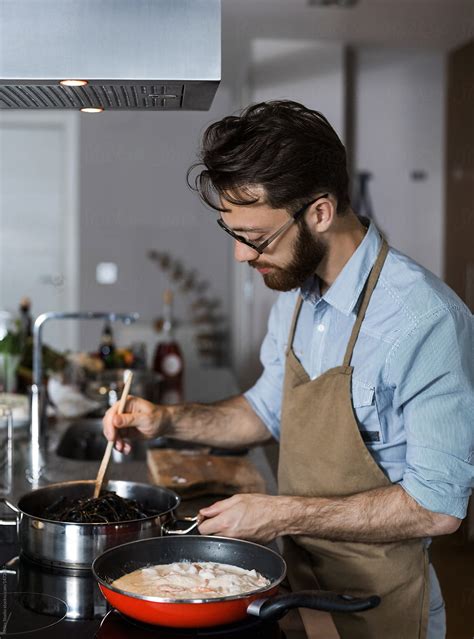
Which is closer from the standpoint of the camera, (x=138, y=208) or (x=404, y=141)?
(x=404, y=141)

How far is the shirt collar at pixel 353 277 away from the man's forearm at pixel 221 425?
1.41 ft

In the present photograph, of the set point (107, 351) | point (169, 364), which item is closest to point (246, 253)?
point (169, 364)

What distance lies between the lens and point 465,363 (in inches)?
58.6

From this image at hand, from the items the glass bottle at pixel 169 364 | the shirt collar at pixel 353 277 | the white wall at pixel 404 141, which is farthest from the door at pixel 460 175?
the shirt collar at pixel 353 277

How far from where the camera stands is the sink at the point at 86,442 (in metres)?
2.44

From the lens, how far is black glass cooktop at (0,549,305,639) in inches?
46.4

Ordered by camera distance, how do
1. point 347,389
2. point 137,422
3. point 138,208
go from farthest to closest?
point 138,208
point 137,422
point 347,389

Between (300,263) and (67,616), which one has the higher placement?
(300,263)

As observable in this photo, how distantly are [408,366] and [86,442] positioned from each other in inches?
49.7

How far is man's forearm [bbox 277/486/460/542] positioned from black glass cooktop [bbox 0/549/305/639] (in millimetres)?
255

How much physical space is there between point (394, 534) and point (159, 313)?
168 inches

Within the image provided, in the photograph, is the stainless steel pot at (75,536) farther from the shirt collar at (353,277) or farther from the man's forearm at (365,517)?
the shirt collar at (353,277)

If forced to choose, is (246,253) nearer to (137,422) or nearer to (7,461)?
(137,422)

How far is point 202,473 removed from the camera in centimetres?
195
